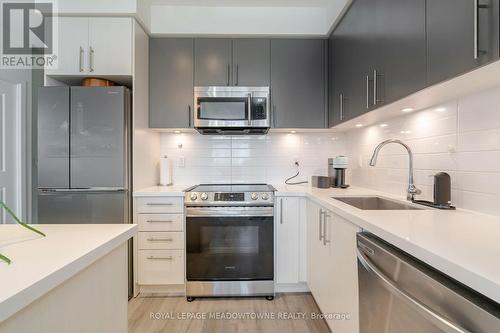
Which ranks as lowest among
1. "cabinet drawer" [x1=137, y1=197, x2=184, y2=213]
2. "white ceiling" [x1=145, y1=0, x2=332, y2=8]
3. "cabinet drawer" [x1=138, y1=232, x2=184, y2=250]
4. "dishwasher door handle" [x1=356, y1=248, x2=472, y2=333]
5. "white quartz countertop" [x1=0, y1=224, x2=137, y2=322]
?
"cabinet drawer" [x1=138, y1=232, x2=184, y2=250]

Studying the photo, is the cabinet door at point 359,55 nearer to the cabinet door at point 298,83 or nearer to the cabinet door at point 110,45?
the cabinet door at point 298,83

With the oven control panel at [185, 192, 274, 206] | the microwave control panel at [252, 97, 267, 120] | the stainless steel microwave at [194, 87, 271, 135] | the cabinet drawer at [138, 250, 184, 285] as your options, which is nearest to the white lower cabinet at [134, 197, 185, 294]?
the cabinet drawer at [138, 250, 184, 285]

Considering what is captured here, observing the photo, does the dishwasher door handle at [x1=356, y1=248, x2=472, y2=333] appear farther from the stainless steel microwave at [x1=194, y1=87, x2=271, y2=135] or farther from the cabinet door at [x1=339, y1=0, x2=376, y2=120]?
the stainless steel microwave at [x1=194, y1=87, x2=271, y2=135]

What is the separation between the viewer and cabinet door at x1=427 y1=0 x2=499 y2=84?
2.54ft

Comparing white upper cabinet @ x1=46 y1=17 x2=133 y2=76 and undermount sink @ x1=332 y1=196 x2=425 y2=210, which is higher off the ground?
white upper cabinet @ x1=46 y1=17 x2=133 y2=76

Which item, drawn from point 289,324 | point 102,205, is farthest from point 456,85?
point 102,205

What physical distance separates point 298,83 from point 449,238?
1887 mm

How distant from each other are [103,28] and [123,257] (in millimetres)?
1988

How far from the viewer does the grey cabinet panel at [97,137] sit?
1967mm

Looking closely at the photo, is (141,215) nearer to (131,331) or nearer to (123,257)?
(131,331)

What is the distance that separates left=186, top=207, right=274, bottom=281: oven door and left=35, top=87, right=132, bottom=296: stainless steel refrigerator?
0.61 m

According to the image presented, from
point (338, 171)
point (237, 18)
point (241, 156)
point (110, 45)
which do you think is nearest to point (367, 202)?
point (338, 171)

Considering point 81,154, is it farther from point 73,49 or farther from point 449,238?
point 449,238

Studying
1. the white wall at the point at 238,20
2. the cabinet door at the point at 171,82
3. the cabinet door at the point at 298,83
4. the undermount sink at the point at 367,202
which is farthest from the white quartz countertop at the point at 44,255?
the white wall at the point at 238,20
